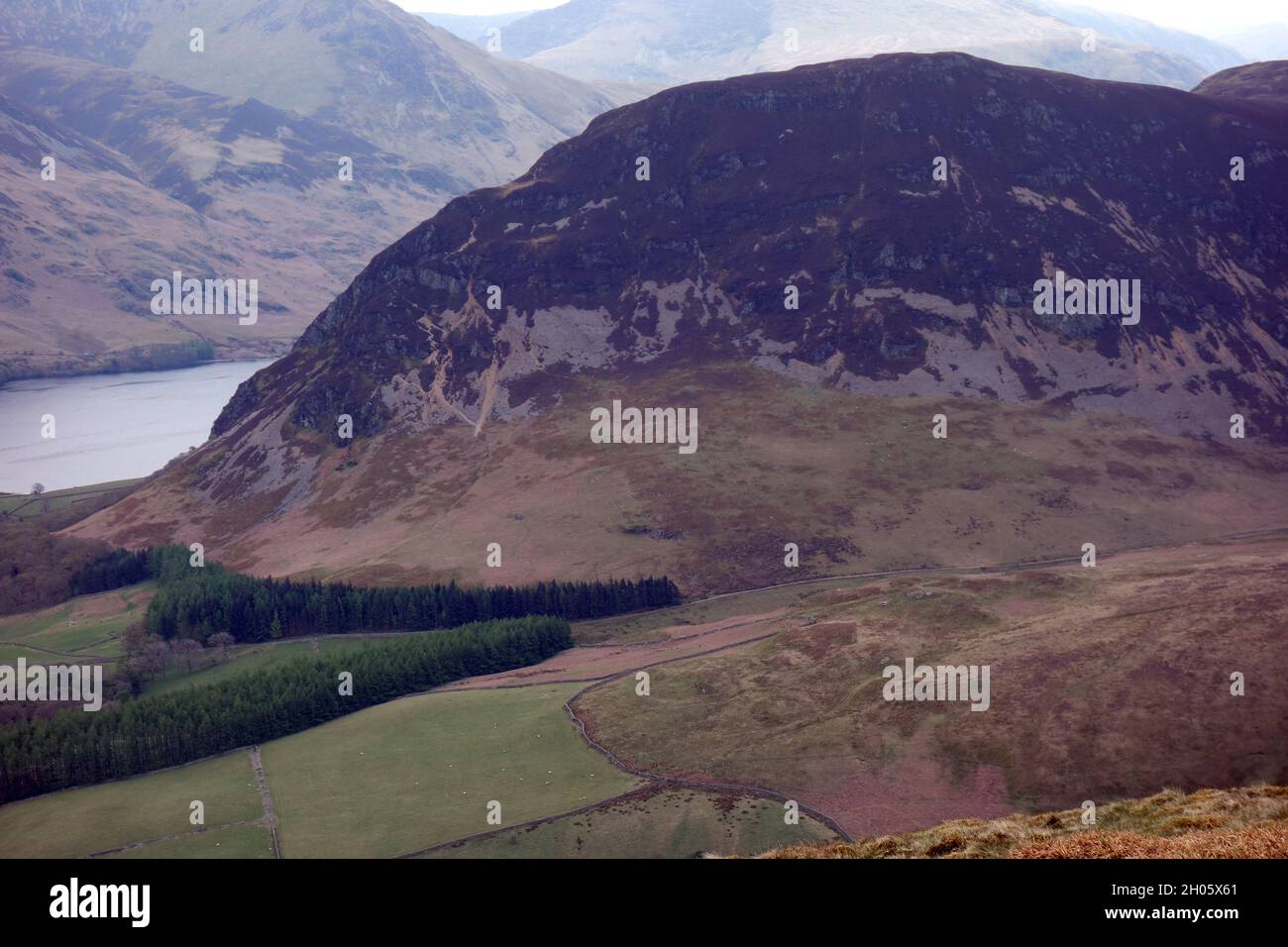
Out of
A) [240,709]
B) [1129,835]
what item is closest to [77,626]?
[240,709]

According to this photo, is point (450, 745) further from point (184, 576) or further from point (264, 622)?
point (184, 576)

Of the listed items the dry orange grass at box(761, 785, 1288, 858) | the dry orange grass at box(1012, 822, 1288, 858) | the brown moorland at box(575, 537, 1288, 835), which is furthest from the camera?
the brown moorland at box(575, 537, 1288, 835)

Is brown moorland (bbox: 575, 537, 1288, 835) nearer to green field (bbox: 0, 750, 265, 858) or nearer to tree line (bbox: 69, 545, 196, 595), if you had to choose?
green field (bbox: 0, 750, 265, 858)

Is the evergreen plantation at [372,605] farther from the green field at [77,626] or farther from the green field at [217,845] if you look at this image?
the green field at [217,845]

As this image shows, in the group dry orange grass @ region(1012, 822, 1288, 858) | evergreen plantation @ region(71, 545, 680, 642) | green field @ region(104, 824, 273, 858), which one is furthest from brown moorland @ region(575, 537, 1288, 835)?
dry orange grass @ region(1012, 822, 1288, 858)

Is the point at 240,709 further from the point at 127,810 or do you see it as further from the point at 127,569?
the point at 127,569
